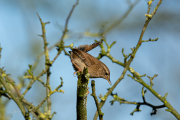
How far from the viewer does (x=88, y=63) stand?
3527 millimetres

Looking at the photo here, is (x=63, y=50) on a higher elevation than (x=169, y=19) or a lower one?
lower

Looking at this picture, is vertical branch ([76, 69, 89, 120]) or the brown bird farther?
the brown bird

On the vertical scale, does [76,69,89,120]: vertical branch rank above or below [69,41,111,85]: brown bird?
below

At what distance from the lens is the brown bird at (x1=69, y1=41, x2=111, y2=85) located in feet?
11.1

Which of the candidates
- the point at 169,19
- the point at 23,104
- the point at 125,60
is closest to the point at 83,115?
the point at 23,104

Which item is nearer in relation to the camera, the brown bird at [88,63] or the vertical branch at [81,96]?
the vertical branch at [81,96]

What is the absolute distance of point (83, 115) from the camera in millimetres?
2609

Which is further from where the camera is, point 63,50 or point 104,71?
point 104,71

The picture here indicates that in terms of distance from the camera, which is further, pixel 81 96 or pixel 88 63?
pixel 88 63

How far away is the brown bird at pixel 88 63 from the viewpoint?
339 centimetres

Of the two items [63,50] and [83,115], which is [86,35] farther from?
[83,115]

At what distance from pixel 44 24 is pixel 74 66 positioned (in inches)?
31.3

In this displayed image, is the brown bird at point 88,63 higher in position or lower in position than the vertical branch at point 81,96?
higher

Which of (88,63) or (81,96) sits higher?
(88,63)
